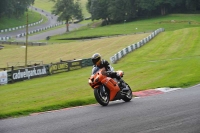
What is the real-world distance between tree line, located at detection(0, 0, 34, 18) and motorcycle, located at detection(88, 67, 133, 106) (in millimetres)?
110098

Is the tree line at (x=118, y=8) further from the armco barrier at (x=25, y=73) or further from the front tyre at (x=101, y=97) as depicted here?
the front tyre at (x=101, y=97)

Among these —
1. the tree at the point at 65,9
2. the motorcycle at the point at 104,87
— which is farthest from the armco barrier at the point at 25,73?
the tree at the point at 65,9

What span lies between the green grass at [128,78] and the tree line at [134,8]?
46933 mm

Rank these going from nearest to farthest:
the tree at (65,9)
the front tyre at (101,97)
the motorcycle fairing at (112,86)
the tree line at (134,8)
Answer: the front tyre at (101,97) < the motorcycle fairing at (112,86) < the tree line at (134,8) < the tree at (65,9)

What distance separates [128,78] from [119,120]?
19.3m

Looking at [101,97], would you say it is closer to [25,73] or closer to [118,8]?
[25,73]

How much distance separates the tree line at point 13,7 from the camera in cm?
12281

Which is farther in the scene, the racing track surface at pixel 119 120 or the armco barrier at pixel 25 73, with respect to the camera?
the armco barrier at pixel 25 73

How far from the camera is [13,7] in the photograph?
422 feet

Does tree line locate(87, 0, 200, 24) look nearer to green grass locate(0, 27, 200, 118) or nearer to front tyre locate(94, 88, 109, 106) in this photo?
green grass locate(0, 27, 200, 118)

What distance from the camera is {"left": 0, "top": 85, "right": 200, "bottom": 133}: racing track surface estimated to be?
10.6m

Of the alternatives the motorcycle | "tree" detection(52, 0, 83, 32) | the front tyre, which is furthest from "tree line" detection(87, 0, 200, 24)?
the front tyre

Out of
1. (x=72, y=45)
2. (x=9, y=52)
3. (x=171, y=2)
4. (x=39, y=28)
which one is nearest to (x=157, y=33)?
(x=72, y=45)

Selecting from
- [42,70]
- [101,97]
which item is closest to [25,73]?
[42,70]
